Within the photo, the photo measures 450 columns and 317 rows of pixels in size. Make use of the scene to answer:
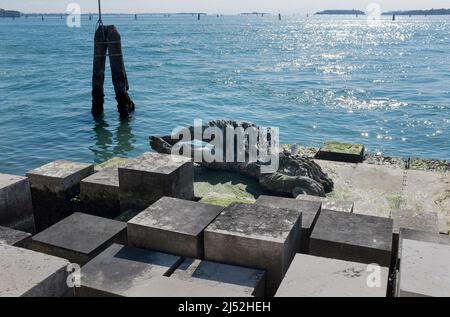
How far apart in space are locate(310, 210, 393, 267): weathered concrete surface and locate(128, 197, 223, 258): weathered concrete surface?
0.90m

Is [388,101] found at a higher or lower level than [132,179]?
lower

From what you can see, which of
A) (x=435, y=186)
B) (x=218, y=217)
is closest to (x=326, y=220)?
(x=218, y=217)

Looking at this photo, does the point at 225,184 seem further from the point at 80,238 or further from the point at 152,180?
the point at 80,238

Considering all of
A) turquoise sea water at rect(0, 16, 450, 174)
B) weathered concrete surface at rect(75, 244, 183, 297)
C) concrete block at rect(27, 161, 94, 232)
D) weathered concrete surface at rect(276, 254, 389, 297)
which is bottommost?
turquoise sea water at rect(0, 16, 450, 174)

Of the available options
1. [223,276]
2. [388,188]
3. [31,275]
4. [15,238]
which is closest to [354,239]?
[223,276]

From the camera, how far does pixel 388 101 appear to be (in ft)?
86.4

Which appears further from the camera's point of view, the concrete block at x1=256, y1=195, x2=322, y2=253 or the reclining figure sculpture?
the reclining figure sculpture

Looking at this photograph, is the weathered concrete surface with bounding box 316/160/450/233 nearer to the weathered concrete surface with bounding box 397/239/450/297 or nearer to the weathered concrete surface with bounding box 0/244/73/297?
the weathered concrete surface with bounding box 397/239/450/297

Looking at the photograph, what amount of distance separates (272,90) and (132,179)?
82.0ft

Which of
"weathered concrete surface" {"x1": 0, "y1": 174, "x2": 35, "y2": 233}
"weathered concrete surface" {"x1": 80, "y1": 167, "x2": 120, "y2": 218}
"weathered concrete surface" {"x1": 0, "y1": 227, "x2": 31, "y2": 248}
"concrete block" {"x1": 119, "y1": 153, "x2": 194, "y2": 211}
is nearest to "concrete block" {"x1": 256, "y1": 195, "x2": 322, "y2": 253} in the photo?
"concrete block" {"x1": 119, "y1": 153, "x2": 194, "y2": 211}

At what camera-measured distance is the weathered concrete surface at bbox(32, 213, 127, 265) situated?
157 inches

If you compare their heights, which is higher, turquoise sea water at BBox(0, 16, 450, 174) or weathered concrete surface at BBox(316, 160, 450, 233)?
weathered concrete surface at BBox(316, 160, 450, 233)

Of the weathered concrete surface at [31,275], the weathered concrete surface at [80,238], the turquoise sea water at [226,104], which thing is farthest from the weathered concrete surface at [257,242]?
the turquoise sea water at [226,104]
